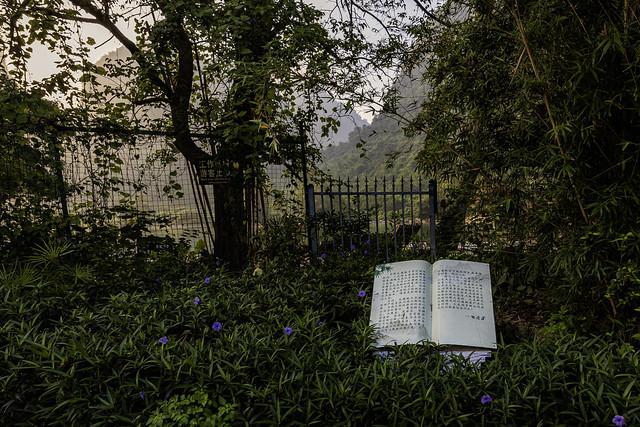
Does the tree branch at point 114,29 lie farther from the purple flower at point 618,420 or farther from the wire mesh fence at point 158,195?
the purple flower at point 618,420

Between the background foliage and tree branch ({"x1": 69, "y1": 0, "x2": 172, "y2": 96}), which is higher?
tree branch ({"x1": 69, "y1": 0, "x2": 172, "y2": 96})

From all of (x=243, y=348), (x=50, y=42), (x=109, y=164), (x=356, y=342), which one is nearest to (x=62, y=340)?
(x=243, y=348)

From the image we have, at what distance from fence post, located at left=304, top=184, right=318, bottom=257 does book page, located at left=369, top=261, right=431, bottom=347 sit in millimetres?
1849

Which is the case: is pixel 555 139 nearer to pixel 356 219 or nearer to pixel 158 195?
pixel 356 219

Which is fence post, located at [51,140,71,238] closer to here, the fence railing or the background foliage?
the fence railing

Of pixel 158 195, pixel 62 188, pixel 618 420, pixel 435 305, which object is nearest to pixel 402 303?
pixel 435 305

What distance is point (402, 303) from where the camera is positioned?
2422mm

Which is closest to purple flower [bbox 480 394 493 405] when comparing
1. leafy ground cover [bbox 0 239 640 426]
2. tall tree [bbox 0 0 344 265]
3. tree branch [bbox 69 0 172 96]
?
leafy ground cover [bbox 0 239 640 426]

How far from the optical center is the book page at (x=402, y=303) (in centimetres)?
223

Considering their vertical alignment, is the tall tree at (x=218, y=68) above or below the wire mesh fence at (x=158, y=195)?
Result: above

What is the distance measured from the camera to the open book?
7.16 ft

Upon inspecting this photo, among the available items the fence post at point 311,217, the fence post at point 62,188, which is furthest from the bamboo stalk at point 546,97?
the fence post at point 62,188

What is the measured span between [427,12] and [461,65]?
2174 millimetres

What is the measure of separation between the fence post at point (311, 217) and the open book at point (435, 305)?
6.24 feet
